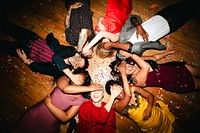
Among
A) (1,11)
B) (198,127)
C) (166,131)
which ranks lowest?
(198,127)

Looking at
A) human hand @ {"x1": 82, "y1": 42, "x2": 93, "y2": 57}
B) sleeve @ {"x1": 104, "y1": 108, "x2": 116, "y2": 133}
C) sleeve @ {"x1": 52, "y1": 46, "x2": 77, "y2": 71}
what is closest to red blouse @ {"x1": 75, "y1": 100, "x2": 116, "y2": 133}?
sleeve @ {"x1": 104, "y1": 108, "x2": 116, "y2": 133}

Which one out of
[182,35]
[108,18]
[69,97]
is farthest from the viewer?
[182,35]

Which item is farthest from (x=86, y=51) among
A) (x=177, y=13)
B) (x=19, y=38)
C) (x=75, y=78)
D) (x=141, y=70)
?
(x=177, y=13)

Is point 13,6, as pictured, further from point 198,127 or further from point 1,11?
point 198,127

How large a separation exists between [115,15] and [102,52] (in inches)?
28.3

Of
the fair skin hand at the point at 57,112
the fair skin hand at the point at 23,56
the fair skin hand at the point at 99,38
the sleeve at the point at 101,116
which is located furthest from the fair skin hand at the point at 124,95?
the fair skin hand at the point at 23,56

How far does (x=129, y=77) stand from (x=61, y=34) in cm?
174

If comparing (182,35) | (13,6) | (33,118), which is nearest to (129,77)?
(182,35)

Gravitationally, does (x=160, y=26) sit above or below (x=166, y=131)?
above

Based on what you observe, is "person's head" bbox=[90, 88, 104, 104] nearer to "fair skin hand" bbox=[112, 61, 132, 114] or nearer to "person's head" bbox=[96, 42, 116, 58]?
"fair skin hand" bbox=[112, 61, 132, 114]

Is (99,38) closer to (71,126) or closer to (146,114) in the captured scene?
(146,114)

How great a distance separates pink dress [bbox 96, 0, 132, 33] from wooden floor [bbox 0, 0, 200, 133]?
2.14 ft

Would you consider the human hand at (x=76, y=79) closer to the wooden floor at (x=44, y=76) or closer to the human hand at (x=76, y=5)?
the wooden floor at (x=44, y=76)

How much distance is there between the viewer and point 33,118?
2.47 m
